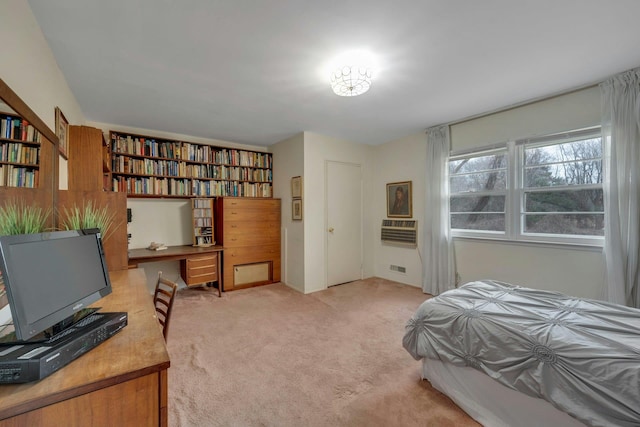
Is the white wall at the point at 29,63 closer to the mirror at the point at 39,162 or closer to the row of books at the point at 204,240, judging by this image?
the mirror at the point at 39,162

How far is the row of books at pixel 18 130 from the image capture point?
1.23 m

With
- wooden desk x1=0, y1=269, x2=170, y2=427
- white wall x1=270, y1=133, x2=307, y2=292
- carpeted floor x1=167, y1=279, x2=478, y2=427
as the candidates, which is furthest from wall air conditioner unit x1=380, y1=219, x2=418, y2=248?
wooden desk x1=0, y1=269, x2=170, y2=427

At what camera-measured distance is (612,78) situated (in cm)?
238

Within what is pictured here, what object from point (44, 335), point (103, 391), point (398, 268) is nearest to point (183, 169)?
point (44, 335)

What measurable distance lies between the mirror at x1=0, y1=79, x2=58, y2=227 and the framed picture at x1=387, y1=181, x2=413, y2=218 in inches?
158

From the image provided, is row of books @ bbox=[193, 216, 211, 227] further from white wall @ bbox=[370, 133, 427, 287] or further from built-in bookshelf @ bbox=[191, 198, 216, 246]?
white wall @ bbox=[370, 133, 427, 287]

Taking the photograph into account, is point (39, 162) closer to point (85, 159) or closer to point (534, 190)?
point (85, 159)

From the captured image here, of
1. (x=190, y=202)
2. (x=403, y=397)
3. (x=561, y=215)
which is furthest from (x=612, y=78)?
(x=190, y=202)

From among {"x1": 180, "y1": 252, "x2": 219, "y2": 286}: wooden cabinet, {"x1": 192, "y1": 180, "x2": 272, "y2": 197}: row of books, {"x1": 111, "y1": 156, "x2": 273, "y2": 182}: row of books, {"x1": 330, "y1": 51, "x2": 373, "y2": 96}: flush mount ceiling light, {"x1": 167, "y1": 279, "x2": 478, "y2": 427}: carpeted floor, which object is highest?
{"x1": 330, "y1": 51, "x2": 373, "y2": 96}: flush mount ceiling light

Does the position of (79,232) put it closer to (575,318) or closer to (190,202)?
(575,318)

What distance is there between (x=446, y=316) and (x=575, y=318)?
26.5 inches

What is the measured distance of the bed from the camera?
1134 millimetres

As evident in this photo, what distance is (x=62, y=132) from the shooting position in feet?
7.16

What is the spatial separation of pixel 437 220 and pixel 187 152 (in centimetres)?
377
